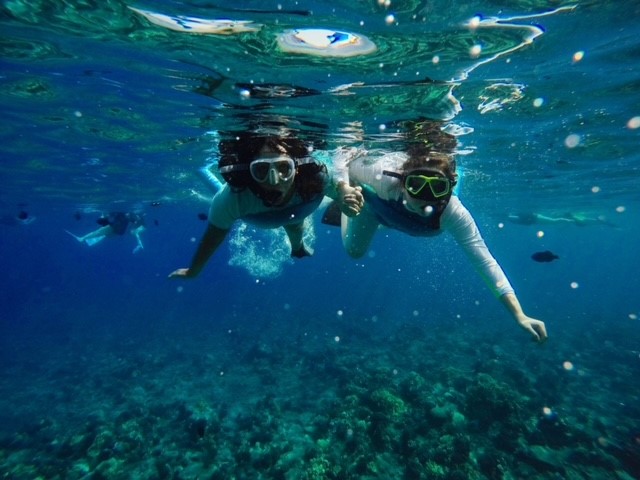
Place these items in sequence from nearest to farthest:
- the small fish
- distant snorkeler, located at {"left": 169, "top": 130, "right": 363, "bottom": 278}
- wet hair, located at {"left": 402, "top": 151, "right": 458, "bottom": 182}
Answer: distant snorkeler, located at {"left": 169, "top": 130, "right": 363, "bottom": 278}, wet hair, located at {"left": 402, "top": 151, "right": 458, "bottom": 182}, the small fish

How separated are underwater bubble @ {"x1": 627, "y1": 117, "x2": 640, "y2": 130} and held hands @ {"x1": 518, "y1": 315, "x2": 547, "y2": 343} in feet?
41.9

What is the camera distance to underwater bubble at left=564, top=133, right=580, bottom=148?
14779 millimetres

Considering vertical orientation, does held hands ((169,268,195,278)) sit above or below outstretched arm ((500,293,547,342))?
below

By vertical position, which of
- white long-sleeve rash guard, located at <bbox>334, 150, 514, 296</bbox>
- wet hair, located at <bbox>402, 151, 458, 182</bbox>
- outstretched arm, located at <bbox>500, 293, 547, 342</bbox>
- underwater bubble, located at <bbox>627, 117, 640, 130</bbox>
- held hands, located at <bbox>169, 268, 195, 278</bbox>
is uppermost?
underwater bubble, located at <bbox>627, 117, 640, 130</bbox>

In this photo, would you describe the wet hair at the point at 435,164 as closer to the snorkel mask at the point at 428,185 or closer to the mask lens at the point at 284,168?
the snorkel mask at the point at 428,185

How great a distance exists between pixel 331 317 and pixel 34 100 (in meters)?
28.1

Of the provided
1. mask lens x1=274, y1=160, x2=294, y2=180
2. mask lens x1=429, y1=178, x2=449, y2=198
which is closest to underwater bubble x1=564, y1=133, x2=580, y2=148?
mask lens x1=429, y1=178, x2=449, y2=198

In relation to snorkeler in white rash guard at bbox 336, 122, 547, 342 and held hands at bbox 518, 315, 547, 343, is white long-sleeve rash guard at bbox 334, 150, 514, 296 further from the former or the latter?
held hands at bbox 518, 315, 547, 343

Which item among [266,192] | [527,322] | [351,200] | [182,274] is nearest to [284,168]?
[266,192]

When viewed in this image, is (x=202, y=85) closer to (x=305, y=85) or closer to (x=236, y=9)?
(x=305, y=85)

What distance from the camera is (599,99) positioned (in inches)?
429

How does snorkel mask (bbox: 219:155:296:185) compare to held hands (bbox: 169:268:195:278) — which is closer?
snorkel mask (bbox: 219:155:296:185)

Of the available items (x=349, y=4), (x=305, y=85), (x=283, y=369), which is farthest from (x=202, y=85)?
(x=283, y=369)

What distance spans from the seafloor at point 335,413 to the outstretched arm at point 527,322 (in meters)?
5.51
